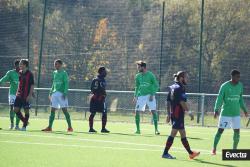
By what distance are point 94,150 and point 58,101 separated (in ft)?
23.8

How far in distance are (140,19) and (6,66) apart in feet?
30.4

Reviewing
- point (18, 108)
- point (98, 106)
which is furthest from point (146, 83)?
point (18, 108)

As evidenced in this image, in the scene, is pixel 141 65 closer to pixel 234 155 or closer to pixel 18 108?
pixel 18 108

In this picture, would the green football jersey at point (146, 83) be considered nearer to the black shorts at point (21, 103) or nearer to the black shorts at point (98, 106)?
the black shorts at point (98, 106)

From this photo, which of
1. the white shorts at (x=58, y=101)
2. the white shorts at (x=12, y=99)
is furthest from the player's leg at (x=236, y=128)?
the white shorts at (x=12, y=99)

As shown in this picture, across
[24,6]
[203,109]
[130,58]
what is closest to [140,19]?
[130,58]

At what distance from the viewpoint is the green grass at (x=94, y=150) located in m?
14.0

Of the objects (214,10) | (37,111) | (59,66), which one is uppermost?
(214,10)

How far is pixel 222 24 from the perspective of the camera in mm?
43844

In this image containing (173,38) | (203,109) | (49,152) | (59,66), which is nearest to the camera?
(49,152)

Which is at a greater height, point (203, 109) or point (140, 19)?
point (140, 19)

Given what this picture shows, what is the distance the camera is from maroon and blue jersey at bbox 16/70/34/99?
22547 mm

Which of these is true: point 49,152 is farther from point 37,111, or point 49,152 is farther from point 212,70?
point 212,70

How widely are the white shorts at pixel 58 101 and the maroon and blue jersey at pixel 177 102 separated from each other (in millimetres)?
8578
